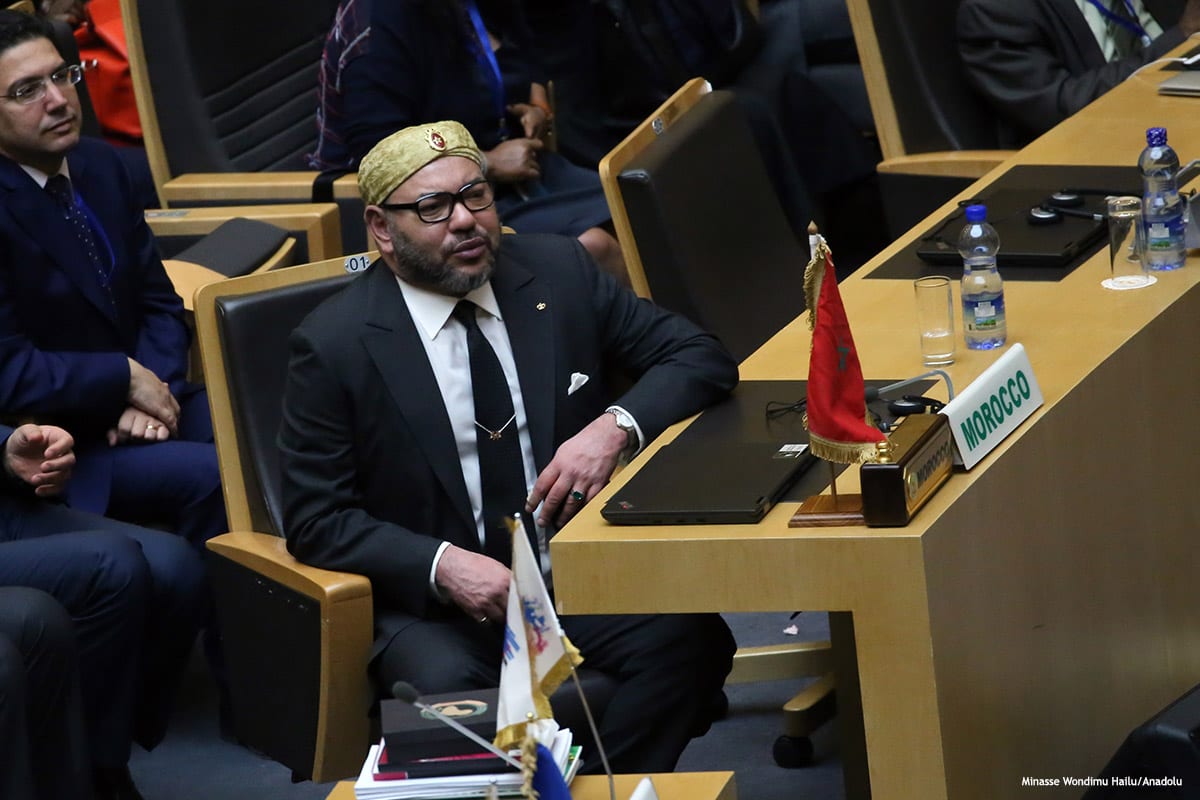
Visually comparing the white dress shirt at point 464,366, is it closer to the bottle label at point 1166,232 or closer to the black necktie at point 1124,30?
the bottle label at point 1166,232

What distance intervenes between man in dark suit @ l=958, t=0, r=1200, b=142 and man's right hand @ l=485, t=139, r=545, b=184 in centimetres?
99

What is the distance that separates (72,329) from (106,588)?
640mm

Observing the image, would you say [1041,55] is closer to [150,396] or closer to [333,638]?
[150,396]

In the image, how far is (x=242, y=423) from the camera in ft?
9.75

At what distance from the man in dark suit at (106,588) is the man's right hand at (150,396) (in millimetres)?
247

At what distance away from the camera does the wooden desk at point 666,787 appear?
6.63 feet

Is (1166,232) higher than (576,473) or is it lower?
higher

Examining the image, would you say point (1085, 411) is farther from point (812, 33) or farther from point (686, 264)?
point (812, 33)

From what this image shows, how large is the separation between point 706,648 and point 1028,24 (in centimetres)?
212

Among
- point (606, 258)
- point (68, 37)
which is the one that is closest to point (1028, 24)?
point (606, 258)

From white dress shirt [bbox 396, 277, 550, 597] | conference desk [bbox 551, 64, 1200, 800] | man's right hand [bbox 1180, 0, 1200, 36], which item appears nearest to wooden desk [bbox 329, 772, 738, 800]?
conference desk [bbox 551, 64, 1200, 800]

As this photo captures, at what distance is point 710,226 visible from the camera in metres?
3.46

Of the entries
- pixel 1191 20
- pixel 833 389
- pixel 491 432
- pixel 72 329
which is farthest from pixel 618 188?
pixel 1191 20

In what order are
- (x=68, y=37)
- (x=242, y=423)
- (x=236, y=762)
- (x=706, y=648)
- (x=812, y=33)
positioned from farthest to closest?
1. (x=812, y=33)
2. (x=68, y=37)
3. (x=236, y=762)
4. (x=242, y=423)
5. (x=706, y=648)
